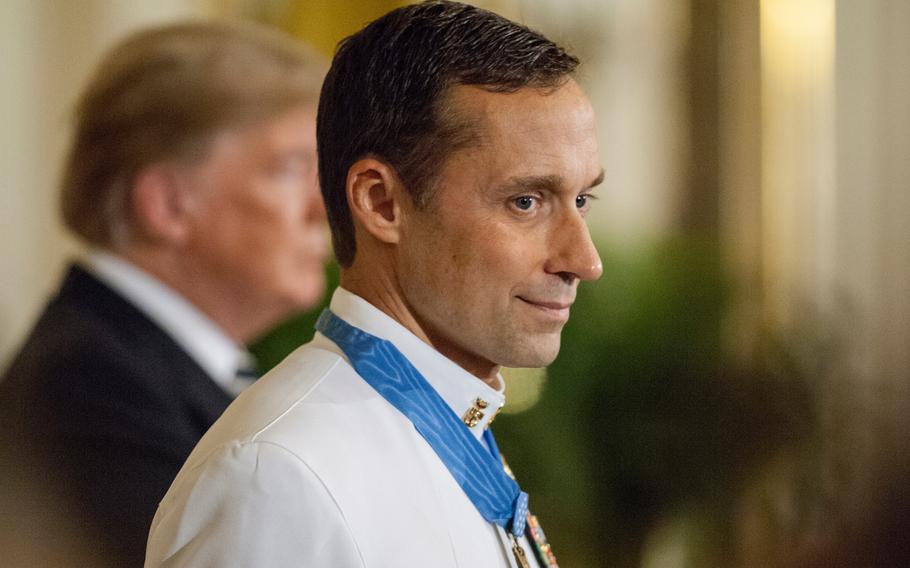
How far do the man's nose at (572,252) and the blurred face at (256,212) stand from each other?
56.5 inches

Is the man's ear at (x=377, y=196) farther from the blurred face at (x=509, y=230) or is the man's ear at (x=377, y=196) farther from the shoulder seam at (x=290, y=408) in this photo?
the shoulder seam at (x=290, y=408)

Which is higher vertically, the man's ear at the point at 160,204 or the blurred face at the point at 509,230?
the blurred face at the point at 509,230

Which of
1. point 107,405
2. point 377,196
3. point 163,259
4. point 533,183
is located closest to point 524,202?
point 533,183

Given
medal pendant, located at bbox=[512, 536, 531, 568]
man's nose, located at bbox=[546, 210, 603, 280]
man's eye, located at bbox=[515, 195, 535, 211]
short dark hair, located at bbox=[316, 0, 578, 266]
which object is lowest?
medal pendant, located at bbox=[512, 536, 531, 568]

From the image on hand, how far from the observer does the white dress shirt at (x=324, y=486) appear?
3.41 ft

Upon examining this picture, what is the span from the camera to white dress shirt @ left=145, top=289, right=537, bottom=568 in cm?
104

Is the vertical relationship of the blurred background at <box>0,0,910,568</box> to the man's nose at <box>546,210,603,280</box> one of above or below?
below

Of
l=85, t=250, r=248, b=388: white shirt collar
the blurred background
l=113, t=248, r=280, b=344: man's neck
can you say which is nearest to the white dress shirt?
l=85, t=250, r=248, b=388: white shirt collar

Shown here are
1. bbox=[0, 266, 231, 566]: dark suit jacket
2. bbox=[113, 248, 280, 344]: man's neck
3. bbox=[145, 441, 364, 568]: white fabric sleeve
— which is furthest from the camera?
bbox=[113, 248, 280, 344]: man's neck

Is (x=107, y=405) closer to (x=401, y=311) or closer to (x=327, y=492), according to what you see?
(x=401, y=311)

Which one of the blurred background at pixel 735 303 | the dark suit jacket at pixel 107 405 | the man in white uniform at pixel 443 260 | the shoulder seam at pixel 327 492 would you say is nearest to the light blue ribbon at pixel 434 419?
the man in white uniform at pixel 443 260

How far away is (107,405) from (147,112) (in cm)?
60

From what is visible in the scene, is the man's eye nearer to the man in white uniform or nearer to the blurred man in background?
the man in white uniform

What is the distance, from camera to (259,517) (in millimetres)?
1033
